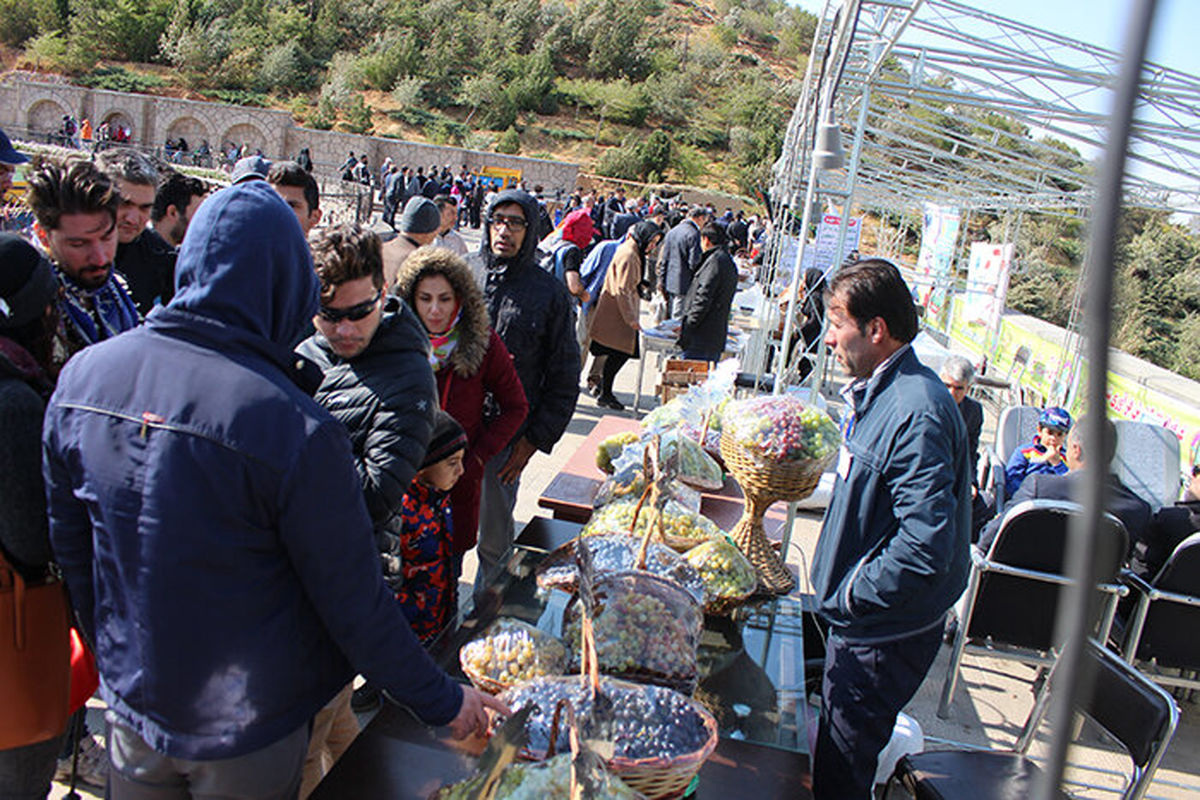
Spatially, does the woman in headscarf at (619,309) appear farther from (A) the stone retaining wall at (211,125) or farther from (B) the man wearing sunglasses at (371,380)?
(A) the stone retaining wall at (211,125)

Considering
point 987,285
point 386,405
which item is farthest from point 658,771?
point 987,285

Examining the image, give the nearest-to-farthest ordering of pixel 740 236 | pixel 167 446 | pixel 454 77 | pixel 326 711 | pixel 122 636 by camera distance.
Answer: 1. pixel 167 446
2. pixel 122 636
3. pixel 326 711
4. pixel 740 236
5. pixel 454 77

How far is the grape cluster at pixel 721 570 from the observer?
2375 mm

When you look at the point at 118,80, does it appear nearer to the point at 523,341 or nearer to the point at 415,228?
the point at 415,228

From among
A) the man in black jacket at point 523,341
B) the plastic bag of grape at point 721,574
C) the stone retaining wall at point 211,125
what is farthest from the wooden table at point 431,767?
the stone retaining wall at point 211,125

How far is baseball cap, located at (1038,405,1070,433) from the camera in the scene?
4875 millimetres

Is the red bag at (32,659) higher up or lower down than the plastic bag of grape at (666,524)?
lower down

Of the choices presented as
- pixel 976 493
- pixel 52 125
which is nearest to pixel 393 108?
pixel 52 125

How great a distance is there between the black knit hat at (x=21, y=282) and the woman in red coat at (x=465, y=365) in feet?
3.74

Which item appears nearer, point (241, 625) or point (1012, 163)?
point (241, 625)

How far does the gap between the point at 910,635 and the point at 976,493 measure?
3033 mm

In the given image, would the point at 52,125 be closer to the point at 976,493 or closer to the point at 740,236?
the point at 740,236

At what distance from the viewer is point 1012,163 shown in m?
10.7

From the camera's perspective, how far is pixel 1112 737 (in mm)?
2426
